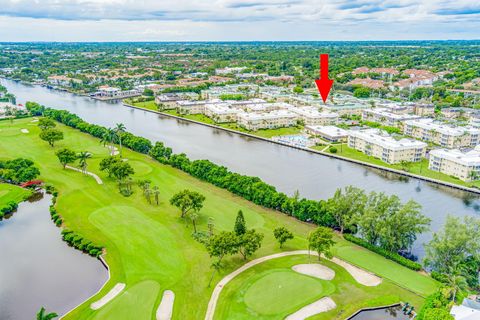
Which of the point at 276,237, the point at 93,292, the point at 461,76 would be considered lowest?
the point at 93,292

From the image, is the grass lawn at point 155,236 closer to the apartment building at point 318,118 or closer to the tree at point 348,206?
the tree at point 348,206

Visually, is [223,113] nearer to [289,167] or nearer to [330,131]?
[330,131]

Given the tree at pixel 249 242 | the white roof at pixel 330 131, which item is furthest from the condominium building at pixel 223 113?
the tree at pixel 249 242

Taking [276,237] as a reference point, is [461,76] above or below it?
above

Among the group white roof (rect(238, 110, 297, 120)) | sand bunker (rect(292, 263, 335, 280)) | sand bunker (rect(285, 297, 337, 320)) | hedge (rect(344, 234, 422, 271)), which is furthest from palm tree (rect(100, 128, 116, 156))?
sand bunker (rect(285, 297, 337, 320))

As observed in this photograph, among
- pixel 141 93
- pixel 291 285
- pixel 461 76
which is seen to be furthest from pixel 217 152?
pixel 461 76

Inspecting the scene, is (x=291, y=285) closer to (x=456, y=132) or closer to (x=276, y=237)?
(x=276, y=237)
